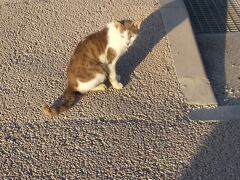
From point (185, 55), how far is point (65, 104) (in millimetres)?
1505

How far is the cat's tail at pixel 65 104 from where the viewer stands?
3746 millimetres

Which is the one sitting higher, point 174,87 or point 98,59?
point 98,59

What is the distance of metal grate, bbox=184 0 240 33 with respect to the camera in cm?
517

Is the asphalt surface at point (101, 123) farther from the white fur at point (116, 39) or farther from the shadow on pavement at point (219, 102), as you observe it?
the white fur at point (116, 39)

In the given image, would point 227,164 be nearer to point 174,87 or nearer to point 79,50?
point 174,87

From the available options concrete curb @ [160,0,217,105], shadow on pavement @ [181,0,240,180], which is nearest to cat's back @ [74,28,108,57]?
concrete curb @ [160,0,217,105]

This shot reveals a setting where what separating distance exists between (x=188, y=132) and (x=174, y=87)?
24.7 inches

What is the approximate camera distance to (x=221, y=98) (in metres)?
4.11

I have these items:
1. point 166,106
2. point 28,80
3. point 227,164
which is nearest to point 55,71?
point 28,80

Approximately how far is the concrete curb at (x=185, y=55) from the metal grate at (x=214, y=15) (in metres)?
0.27

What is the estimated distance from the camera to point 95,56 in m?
3.90

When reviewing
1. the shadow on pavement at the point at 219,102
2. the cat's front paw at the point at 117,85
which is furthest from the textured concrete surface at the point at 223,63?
the cat's front paw at the point at 117,85

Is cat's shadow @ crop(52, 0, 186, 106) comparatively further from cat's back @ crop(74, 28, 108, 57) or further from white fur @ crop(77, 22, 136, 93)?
cat's back @ crop(74, 28, 108, 57)

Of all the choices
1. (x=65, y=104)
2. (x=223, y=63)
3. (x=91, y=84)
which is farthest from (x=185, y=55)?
(x=65, y=104)
